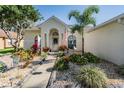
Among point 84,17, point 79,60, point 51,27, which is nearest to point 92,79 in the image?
point 79,60

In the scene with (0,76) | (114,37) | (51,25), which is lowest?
(0,76)

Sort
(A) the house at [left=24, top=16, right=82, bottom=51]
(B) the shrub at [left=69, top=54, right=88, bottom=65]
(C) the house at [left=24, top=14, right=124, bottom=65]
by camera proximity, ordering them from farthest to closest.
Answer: (A) the house at [left=24, top=16, right=82, bottom=51], (B) the shrub at [left=69, top=54, right=88, bottom=65], (C) the house at [left=24, top=14, right=124, bottom=65]

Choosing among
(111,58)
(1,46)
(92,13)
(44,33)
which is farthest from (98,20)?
(1,46)

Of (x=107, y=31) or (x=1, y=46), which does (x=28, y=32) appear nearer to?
(x=1, y=46)

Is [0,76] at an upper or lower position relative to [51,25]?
lower

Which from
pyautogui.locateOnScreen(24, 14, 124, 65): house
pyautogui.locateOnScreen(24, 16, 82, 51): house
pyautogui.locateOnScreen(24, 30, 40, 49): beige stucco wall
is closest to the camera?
pyautogui.locateOnScreen(24, 14, 124, 65): house

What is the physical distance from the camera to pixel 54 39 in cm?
2542

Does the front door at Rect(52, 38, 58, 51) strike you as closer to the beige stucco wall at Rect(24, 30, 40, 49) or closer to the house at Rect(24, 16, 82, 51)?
the house at Rect(24, 16, 82, 51)

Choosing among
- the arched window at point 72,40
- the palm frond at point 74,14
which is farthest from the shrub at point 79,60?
the arched window at point 72,40

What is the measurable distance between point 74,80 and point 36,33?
19.0 meters

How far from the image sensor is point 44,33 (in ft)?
77.8

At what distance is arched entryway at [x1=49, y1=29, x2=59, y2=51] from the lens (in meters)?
24.8

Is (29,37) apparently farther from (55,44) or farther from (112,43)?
(112,43)

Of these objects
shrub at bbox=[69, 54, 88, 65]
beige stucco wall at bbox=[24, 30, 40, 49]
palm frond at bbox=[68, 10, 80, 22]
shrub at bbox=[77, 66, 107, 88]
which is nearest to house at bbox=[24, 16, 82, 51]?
beige stucco wall at bbox=[24, 30, 40, 49]
